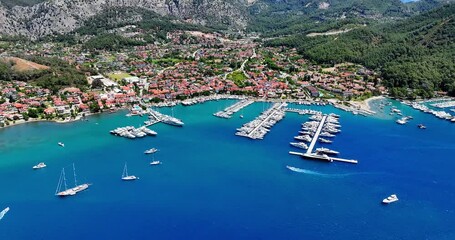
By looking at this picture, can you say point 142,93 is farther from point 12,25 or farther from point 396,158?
point 12,25

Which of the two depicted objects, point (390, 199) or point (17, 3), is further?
point (17, 3)

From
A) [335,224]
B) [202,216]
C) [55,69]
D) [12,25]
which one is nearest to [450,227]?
[335,224]

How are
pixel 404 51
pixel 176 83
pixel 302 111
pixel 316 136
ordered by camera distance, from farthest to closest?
pixel 404 51
pixel 176 83
pixel 302 111
pixel 316 136

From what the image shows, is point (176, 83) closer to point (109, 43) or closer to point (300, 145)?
point (300, 145)

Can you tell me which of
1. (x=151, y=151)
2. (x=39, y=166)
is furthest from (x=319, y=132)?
(x=39, y=166)

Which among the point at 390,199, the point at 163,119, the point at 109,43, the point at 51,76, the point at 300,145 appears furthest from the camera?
the point at 109,43

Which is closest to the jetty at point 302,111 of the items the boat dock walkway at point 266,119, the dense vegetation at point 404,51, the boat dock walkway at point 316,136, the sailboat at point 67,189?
the boat dock walkway at point 266,119

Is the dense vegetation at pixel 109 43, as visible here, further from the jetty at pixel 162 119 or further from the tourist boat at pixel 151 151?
the tourist boat at pixel 151 151
